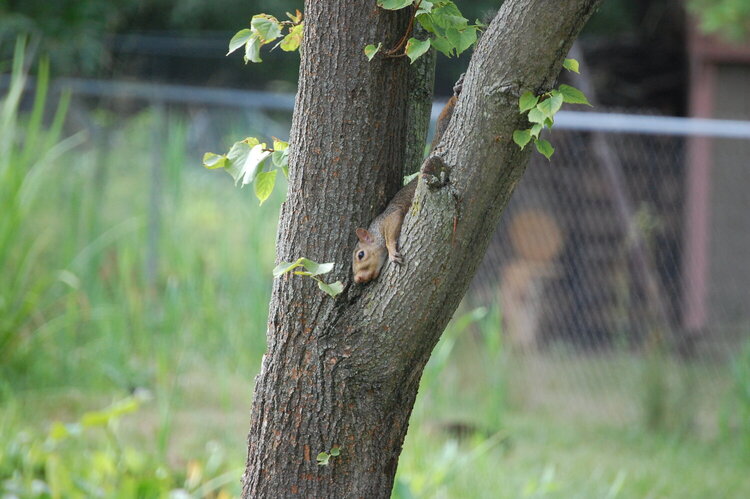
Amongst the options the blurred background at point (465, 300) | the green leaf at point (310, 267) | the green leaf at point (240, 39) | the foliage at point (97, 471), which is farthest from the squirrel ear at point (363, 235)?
the foliage at point (97, 471)

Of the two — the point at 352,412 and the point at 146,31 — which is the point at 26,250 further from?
the point at 146,31

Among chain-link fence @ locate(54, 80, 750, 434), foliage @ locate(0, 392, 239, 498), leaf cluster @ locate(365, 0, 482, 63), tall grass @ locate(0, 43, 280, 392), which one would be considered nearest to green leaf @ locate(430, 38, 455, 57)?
leaf cluster @ locate(365, 0, 482, 63)

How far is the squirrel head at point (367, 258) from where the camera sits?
4.91ft

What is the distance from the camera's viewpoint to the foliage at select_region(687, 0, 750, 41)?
14.8 ft

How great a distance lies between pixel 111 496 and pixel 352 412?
1350 millimetres

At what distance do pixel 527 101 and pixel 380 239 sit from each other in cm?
42

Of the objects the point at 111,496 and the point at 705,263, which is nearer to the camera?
the point at 111,496

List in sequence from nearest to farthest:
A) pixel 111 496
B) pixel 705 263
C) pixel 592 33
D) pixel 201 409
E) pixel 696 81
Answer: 1. pixel 111 496
2. pixel 201 409
3. pixel 705 263
4. pixel 696 81
5. pixel 592 33

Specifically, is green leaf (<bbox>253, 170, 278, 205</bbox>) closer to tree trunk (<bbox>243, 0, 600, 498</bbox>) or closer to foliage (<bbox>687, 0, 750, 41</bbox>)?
tree trunk (<bbox>243, 0, 600, 498</bbox>)

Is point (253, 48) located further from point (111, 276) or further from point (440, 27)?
point (111, 276)

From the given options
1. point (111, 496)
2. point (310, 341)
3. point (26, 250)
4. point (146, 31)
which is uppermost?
point (146, 31)

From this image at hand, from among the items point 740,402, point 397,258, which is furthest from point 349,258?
point 740,402

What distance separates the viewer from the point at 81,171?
5.13 m

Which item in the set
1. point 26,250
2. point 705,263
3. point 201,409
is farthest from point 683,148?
point 26,250
